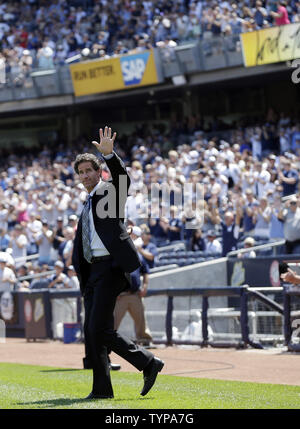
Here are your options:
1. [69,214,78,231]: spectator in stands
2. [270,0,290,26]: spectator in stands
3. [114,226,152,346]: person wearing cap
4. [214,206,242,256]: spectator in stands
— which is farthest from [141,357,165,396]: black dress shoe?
[270,0,290,26]: spectator in stands

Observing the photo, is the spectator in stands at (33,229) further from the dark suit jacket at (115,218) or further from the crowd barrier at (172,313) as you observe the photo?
the dark suit jacket at (115,218)

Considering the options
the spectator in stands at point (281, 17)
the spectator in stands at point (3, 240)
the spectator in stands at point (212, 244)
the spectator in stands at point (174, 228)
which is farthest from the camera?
the spectator in stands at point (281, 17)

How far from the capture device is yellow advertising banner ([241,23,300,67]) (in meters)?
23.3

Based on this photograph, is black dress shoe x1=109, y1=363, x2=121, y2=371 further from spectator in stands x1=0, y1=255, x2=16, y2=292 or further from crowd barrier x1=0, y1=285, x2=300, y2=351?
spectator in stands x1=0, y1=255, x2=16, y2=292

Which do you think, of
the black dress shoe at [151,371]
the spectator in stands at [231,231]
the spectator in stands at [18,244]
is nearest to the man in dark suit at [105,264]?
the black dress shoe at [151,371]

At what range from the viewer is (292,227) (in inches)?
609

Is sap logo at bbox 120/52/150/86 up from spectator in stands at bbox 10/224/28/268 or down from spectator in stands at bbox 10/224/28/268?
up

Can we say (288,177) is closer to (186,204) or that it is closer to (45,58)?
(186,204)

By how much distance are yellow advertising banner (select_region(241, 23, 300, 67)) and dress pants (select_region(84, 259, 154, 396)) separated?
16.6 meters

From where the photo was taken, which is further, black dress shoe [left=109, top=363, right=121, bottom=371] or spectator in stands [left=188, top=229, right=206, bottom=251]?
spectator in stands [left=188, top=229, right=206, bottom=251]

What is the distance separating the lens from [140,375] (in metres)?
10.1

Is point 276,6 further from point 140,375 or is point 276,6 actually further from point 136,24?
point 140,375

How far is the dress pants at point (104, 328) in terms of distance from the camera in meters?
7.32
